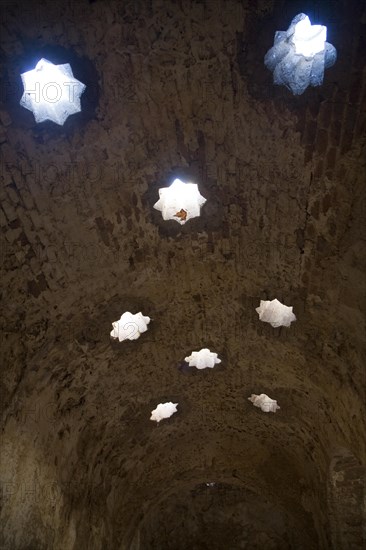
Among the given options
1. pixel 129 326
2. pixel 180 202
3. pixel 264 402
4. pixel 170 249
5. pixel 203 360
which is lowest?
pixel 264 402

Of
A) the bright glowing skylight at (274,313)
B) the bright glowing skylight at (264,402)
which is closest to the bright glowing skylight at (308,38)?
the bright glowing skylight at (274,313)

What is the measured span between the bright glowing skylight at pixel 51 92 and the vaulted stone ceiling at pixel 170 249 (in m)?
0.08

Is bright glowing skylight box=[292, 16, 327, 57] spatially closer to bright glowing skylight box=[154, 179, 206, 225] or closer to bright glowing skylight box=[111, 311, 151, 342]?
bright glowing skylight box=[154, 179, 206, 225]

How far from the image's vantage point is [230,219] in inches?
212

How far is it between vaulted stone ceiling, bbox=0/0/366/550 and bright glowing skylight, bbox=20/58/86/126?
8cm

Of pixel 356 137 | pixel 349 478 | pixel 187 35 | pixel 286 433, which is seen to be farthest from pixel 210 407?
pixel 187 35

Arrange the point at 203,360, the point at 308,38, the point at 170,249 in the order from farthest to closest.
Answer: the point at 203,360 → the point at 170,249 → the point at 308,38

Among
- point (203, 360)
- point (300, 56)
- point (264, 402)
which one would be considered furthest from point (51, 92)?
point (264, 402)

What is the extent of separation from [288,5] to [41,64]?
6.74 ft

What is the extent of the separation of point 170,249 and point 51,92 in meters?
2.14

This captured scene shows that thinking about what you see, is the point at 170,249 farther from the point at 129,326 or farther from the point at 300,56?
the point at 300,56

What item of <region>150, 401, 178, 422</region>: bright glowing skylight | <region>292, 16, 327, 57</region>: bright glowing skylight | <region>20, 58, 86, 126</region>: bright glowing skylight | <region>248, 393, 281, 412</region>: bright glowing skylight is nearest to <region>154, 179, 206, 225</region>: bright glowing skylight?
<region>20, 58, 86, 126</region>: bright glowing skylight

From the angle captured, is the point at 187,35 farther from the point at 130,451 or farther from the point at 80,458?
the point at 130,451

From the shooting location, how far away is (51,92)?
4402 millimetres
